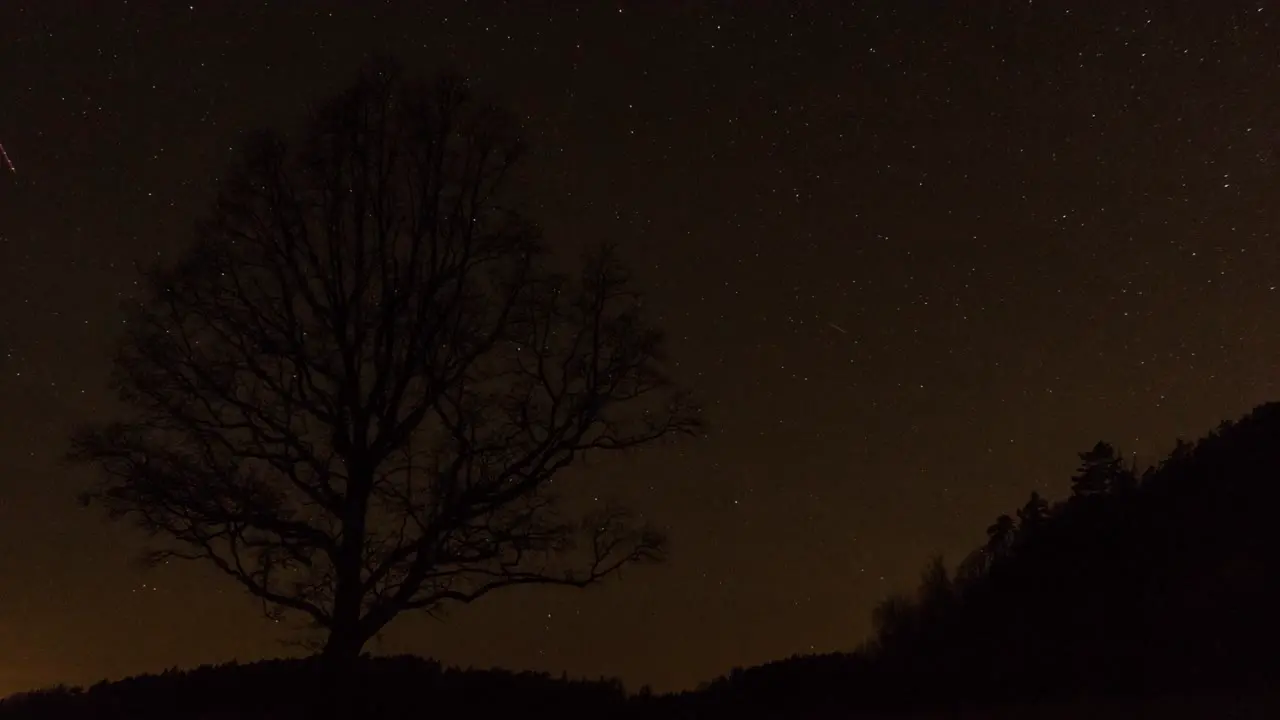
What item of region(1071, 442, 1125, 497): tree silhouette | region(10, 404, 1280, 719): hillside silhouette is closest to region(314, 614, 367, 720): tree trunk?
region(10, 404, 1280, 719): hillside silhouette

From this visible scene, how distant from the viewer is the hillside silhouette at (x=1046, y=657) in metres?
11.0

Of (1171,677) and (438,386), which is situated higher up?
(438,386)

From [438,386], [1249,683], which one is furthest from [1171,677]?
[438,386]

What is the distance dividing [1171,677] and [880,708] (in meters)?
2.49

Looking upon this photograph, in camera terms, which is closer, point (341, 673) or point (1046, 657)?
point (1046, 657)

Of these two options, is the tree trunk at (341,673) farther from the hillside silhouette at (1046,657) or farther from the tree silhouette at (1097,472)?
the tree silhouette at (1097,472)

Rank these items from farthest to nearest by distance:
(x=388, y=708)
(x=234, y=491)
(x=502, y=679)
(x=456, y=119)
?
(x=456, y=119) → (x=234, y=491) → (x=502, y=679) → (x=388, y=708)

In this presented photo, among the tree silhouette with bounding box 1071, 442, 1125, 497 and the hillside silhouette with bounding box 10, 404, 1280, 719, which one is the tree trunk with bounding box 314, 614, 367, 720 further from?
the tree silhouette with bounding box 1071, 442, 1125, 497

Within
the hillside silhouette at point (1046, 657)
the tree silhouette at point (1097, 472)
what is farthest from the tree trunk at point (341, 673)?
the tree silhouette at point (1097, 472)

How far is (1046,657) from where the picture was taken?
38.7 ft

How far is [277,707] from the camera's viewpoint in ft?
38.2

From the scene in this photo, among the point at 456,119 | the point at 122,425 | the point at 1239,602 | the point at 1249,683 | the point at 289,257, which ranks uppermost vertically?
the point at 456,119

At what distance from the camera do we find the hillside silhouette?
11.0 meters

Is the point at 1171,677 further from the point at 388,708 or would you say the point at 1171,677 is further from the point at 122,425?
the point at 122,425
